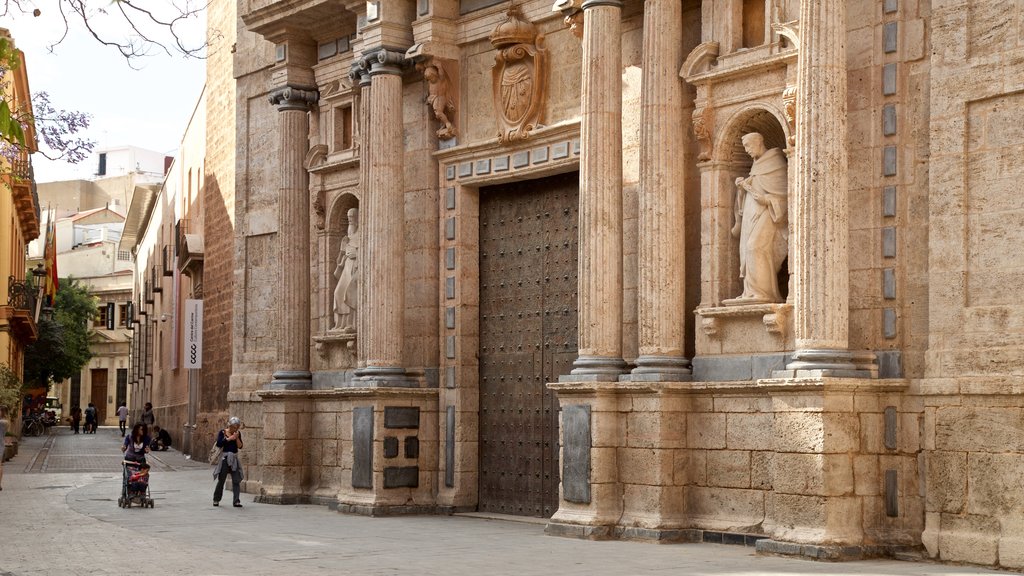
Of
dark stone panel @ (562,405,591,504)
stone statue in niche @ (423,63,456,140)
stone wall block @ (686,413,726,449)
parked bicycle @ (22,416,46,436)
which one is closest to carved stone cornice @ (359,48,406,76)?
stone statue in niche @ (423,63,456,140)

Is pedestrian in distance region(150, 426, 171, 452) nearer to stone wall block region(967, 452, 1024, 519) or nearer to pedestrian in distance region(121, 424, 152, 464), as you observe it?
pedestrian in distance region(121, 424, 152, 464)

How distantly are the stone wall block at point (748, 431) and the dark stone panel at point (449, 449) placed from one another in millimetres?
4877

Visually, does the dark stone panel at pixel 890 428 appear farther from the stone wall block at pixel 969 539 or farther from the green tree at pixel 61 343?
the green tree at pixel 61 343

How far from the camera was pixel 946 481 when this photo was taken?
1273 cm

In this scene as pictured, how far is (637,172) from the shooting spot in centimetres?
1564

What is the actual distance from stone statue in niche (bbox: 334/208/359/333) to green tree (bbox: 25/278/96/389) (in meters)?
39.5

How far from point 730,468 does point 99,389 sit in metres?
76.6

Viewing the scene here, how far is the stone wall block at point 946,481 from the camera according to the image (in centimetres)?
1259

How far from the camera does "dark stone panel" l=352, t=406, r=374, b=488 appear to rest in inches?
722

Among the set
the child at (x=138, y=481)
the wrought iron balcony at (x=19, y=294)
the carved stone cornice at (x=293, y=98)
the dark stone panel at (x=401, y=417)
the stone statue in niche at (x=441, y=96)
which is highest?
the carved stone cornice at (x=293, y=98)

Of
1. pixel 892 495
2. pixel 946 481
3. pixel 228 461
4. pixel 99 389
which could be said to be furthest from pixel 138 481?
pixel 99 389

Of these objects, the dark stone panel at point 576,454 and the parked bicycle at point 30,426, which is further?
the parked bicycle at point 30,426

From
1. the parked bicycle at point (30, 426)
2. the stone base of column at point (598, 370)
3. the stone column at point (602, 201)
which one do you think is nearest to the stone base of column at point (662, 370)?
the stone base of column at point (598, 370)

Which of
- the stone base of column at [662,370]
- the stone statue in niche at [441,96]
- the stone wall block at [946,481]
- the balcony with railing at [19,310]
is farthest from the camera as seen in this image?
the balcony with railing at [19,310]
